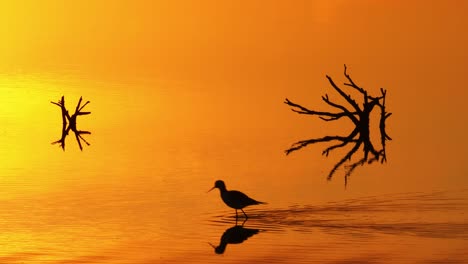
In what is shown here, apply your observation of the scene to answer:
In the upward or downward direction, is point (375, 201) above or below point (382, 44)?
below

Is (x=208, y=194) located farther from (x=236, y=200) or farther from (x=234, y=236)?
(x=234, y=236)

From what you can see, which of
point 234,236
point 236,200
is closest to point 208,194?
point 236,200

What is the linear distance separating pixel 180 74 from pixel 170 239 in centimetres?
2579

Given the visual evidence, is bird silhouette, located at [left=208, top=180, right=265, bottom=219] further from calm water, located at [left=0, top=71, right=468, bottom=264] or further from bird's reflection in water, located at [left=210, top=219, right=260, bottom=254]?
bird's reflection in water, located at [left=210, top=219, right=260, bottom=254]

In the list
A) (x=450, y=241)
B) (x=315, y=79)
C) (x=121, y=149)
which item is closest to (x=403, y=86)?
(x=315, y=79)

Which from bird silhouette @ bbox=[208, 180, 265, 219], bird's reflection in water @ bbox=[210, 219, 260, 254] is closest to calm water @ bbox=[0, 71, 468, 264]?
bird's reflection in water @ bbox=[210, 219, 260, 254]

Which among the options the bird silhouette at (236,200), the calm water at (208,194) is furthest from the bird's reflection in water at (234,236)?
the bird silhouette at (236,200)

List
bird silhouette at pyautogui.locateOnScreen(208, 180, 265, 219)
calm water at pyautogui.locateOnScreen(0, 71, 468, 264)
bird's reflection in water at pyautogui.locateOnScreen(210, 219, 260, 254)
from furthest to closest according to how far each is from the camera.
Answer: bird silhouette at pyautogui.locateOnScreen(208, 180, 265, 219)
bird's reflection in water at pyautogui.locateOnScreen(210, 219, 260, 254)
calm water at pyautogui.locateOnScreen(0, 71, 468, 264)

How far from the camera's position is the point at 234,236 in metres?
17.4

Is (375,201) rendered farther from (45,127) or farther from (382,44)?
(382,44)

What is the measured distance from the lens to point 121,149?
25.6 m

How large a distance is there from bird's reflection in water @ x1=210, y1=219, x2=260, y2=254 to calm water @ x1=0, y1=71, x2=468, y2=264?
2 cm

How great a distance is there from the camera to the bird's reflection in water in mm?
16734

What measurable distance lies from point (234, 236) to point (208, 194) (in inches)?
123
